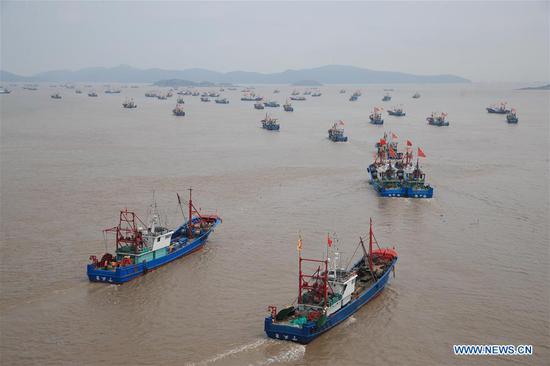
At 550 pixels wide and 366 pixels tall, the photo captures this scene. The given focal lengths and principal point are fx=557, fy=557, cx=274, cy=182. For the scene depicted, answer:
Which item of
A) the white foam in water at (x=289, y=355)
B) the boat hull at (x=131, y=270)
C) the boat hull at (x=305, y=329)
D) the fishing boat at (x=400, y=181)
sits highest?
the fishing boat at (x=400, y=181)

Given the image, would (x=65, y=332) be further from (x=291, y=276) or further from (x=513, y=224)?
(x=513, y=224)

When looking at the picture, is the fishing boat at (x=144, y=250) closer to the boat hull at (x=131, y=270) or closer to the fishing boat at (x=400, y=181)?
the boat hull at (x=131, y=270)

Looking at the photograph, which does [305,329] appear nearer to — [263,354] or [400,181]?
[263,354]

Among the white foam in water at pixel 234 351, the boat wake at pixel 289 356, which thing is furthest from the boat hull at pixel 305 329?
the white foam in water at pixel 234 351

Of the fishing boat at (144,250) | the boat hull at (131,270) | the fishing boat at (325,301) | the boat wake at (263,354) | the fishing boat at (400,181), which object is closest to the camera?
the boat wake at (263,354)

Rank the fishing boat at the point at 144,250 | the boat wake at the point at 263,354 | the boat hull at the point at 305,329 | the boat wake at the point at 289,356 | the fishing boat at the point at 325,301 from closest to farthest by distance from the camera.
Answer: the boat wake at the point at 263,354 → the boat wake at the point at 289,356 → the boat hull at the point at 305,329 → the fishing boat at the point at 325,301 → the fishing boat at the point at 144,250

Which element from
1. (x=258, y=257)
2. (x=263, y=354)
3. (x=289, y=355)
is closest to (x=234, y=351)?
(x=263, y=354)

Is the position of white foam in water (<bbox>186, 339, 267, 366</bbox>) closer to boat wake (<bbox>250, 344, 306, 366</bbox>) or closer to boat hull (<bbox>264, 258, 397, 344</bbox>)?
boat hull (<bbox>264, 258, 397, 344</bbox>)
